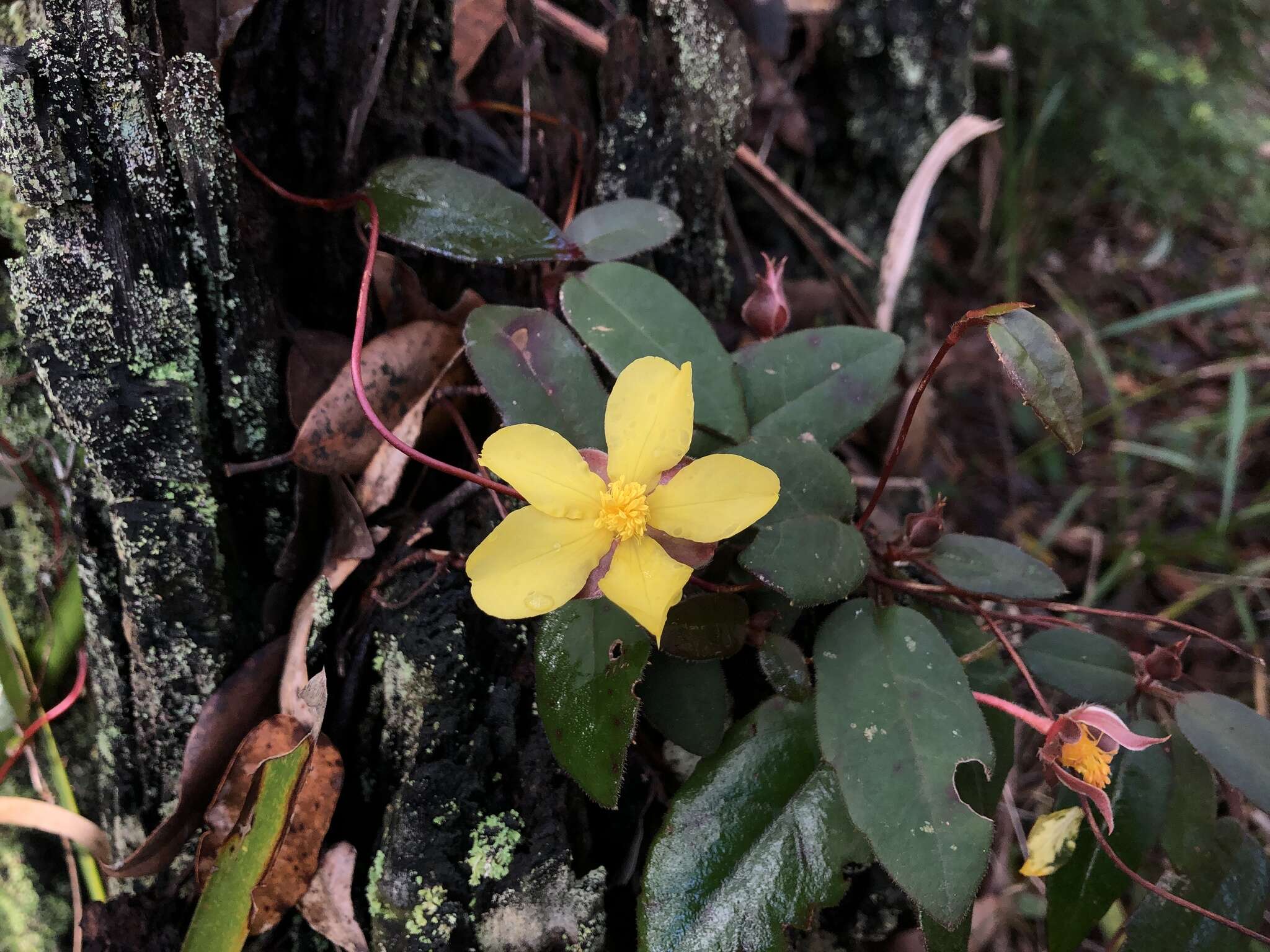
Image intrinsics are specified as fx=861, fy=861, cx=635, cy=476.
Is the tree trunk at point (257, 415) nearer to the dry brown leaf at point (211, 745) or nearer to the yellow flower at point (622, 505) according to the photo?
the dry brown leaf at point (211, 745)

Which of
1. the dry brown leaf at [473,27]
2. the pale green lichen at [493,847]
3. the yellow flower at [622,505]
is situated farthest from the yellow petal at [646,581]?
the dry brown leaf at [473,27]

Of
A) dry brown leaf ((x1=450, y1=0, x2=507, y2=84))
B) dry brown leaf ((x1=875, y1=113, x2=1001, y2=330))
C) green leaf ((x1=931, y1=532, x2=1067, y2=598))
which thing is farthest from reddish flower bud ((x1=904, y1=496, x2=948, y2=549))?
dry brown leaf ((x1=450, y1=0, x2=507, y2=84))

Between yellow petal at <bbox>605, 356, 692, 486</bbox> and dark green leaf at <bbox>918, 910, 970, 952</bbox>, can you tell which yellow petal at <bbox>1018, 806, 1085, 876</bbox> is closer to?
dark green leaf at <bbox>918, 910, 970, 952</bbox>

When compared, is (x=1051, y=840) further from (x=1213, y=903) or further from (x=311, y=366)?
(x=311, y=366)

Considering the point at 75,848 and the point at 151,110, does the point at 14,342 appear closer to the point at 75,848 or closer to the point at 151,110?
the point at 151,110

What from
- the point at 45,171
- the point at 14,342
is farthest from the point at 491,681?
the point at 14,342

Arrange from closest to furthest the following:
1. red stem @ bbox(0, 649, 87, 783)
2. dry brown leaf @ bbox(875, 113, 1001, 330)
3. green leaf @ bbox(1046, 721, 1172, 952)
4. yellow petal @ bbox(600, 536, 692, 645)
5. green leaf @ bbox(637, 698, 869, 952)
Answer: yellow petal @ bbox(600, 536, 692, 645), green leaf @ bbox(637, 698, 869, 952), green leaf @ bbox(1046, 721, 1172, 952), red stem @ bbox(0, 649, 87, 783), dry brown leaf @ bbox(875, 113, 1001, 330)
